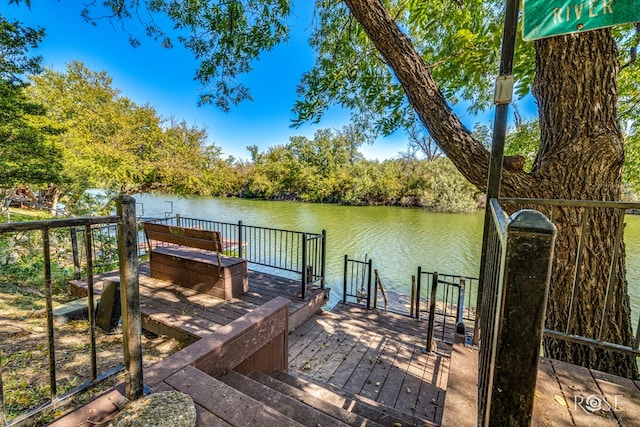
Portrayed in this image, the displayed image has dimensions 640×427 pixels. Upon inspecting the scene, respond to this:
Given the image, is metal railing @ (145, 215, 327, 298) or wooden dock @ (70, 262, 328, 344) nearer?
wooden dock @ (70, 262, 328, 344)

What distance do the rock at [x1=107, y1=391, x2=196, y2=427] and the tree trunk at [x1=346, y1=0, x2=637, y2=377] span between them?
281 centimetres

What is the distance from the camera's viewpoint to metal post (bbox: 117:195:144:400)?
4.37 feet

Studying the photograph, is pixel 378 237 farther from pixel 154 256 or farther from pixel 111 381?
pixel 111 381

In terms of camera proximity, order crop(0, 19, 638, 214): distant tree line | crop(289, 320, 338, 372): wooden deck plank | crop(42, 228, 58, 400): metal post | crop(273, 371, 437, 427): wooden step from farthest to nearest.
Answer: crop(0, 19, 638, 214): distant tree line < crop(289, 320, 338, 372): wooden deck plank < crop(273, 371, 437, 427): wooden step < crop(42, 228, 58, 400): metal post

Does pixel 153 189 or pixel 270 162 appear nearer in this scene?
pixel 153 189

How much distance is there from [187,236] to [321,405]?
2.99 m

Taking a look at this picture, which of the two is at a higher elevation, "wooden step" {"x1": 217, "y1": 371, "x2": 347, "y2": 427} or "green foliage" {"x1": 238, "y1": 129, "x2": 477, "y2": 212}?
"green foliage" {"x1": 238, "y1": 129, "x2": 477, "y2": 212}

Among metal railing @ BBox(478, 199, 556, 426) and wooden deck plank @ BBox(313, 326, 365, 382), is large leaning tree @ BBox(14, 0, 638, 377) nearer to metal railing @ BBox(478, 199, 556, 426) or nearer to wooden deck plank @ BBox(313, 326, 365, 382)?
metal railing @ BBox(478, 199, 556, 426)

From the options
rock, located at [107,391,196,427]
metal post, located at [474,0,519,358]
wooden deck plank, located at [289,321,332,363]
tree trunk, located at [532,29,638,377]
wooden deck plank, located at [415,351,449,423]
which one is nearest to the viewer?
rock, located at [107,391,196,427]

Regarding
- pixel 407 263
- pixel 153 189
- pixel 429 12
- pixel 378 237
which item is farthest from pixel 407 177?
pixel 429 12

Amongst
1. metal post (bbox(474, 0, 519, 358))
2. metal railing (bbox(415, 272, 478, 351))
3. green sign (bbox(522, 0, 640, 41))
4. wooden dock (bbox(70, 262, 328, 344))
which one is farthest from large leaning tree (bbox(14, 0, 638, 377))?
wooden dock (bbox(70, 262, 328, 344))

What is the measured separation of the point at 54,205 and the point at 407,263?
43.7 feet

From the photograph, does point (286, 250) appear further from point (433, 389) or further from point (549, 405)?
point (549, 405)

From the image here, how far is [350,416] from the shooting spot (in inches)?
70.6
